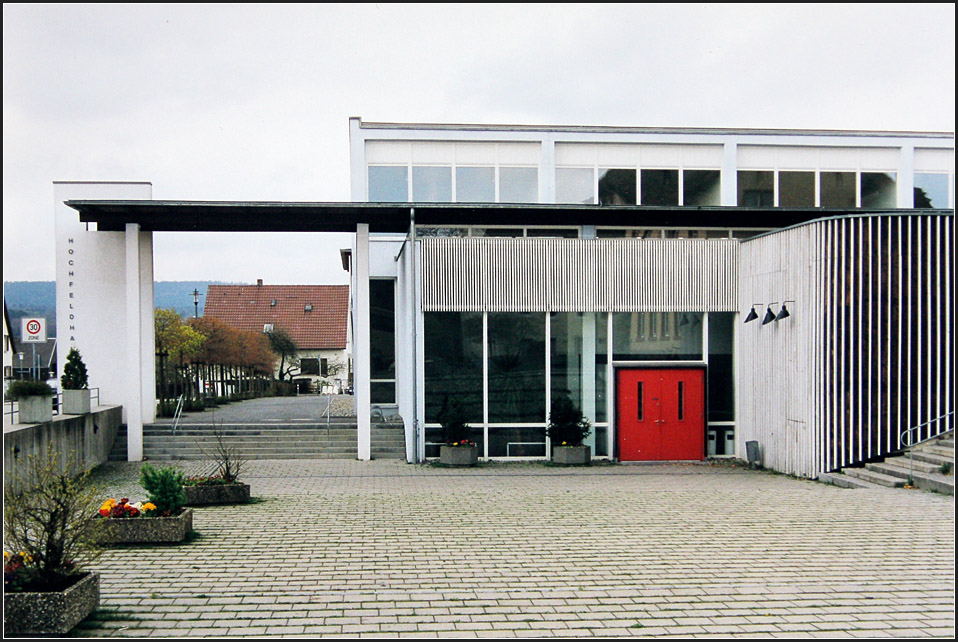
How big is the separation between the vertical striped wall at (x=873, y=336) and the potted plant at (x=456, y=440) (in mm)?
7106

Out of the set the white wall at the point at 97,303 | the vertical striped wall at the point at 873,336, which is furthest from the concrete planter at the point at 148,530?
the vertical striped wall at the point at 873,336

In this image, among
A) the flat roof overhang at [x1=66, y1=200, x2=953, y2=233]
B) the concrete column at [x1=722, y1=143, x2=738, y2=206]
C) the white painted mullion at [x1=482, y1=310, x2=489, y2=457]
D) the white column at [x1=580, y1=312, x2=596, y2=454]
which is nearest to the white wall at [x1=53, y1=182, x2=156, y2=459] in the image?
the flat roof overhang at [x1=66, y1=200, x2=953, y2=233]

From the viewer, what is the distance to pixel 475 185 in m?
23.7

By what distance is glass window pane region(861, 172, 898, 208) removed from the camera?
82.8 feet

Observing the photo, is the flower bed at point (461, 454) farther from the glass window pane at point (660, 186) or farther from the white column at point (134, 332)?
the glass window pane at point (660, 186)

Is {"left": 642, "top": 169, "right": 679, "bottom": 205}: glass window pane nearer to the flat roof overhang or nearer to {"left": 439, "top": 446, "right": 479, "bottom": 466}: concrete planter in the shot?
the flat roof overhang

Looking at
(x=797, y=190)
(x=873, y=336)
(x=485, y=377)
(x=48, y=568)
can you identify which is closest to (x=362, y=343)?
(x=485, y=377)

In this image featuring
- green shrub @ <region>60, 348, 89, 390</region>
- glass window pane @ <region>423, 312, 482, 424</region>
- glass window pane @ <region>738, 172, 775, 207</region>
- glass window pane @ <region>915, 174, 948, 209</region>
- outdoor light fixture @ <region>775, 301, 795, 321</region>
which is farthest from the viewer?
glass window pane @ <region>915, 174, 948, 209</region>

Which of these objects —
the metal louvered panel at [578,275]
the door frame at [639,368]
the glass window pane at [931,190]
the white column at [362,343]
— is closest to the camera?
the metal louvered panel at [578,275]

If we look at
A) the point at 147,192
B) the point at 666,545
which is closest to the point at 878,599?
the point at 666,545

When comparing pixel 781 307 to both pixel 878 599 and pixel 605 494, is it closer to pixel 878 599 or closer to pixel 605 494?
pixel 605 494

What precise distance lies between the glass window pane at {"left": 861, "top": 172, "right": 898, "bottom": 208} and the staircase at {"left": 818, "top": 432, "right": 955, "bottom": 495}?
10.8 meters

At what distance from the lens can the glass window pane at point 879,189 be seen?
993 inches

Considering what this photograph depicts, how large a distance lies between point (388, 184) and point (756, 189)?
10.9m
